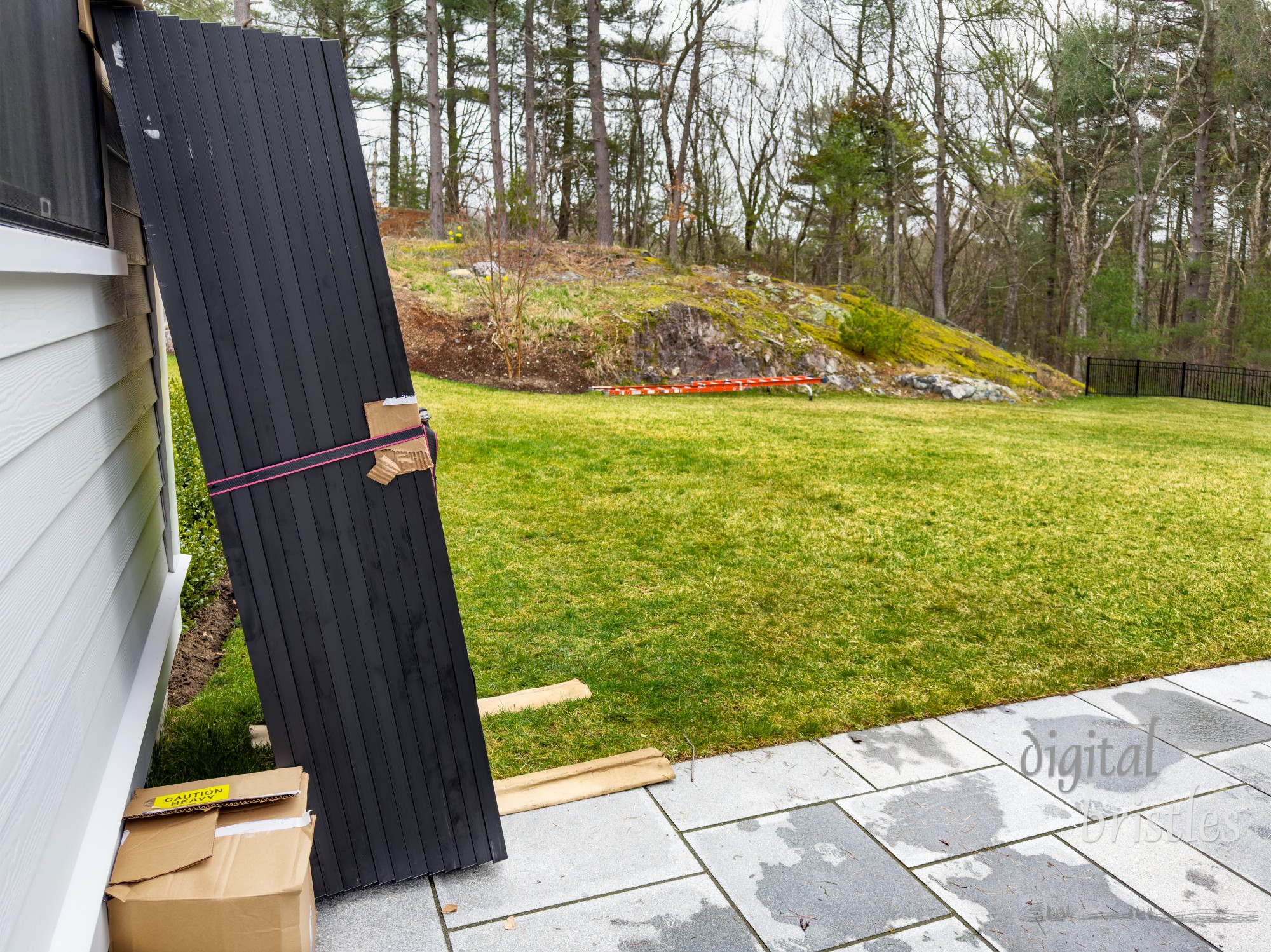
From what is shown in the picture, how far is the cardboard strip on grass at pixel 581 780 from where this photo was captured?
2.81 metres

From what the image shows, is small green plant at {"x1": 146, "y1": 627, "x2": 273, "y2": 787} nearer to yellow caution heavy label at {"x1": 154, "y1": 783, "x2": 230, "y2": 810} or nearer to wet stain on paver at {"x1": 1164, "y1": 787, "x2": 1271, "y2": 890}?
yellow caution heavy label at {"x1": 154, "y1": 783, "x2": 230, "y2": 810}

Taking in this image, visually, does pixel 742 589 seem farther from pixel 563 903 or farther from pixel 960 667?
pixel 563 903

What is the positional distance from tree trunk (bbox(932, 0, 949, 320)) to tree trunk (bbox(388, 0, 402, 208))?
1216cm

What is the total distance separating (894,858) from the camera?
2539 millimetres

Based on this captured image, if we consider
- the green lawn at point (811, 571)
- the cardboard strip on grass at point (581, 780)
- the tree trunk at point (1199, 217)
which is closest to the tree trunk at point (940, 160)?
the tree trunk at point (1199, 217)

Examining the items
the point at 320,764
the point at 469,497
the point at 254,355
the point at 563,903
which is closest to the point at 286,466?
the point at 254,355

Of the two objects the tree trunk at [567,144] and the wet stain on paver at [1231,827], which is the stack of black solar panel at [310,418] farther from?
the tree trunk at [567,144]

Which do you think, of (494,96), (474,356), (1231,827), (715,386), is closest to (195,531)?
(1231,827)

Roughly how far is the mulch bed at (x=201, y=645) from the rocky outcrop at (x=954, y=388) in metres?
11.9

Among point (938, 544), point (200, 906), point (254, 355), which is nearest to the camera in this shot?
point (200, 906)

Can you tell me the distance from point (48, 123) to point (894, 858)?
2755 mm

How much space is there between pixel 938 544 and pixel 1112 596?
111 cm

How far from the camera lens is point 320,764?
229 cm

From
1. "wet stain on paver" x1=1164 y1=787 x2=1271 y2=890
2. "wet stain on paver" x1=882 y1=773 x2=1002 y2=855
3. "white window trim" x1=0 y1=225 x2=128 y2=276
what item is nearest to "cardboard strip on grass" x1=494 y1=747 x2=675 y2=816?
"wet stain on paver" x1=882 y1=773 x2=1002 y2=855
